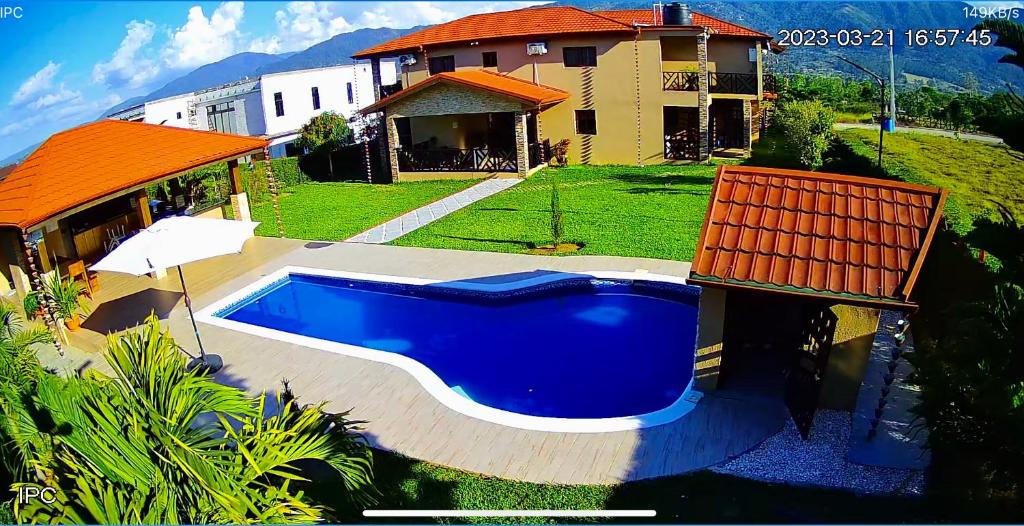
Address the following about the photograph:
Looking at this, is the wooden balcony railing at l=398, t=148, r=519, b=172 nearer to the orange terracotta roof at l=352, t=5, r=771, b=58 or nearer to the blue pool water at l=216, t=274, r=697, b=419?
the orange terracotta roof at l=352, t=5, r=771, b=58

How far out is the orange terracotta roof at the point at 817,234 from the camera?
7445 mm

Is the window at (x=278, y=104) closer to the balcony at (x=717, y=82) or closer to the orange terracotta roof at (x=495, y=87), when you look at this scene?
the orange terracotta roof at (x=495, y=87)

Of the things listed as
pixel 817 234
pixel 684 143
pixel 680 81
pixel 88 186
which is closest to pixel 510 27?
pixel 680 81

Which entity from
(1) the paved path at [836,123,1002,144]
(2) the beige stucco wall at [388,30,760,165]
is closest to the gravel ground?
(2) the beige stucco wall at [388,30,760,165]

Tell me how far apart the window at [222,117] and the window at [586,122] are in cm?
2056

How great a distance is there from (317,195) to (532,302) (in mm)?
14429

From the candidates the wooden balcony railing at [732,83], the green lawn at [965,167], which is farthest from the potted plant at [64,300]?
the wooden balcony railing at [732,83]

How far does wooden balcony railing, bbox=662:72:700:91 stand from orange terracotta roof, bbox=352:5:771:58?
2.33m

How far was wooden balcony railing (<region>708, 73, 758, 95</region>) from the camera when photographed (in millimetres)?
27562

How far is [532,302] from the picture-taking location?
13984 millimetres

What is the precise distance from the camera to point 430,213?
2120 cm

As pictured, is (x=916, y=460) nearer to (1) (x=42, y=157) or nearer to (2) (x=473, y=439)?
Answer: (2) (x=473, y=439)

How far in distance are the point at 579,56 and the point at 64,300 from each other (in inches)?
818

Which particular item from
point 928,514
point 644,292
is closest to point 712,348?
point 928,514
